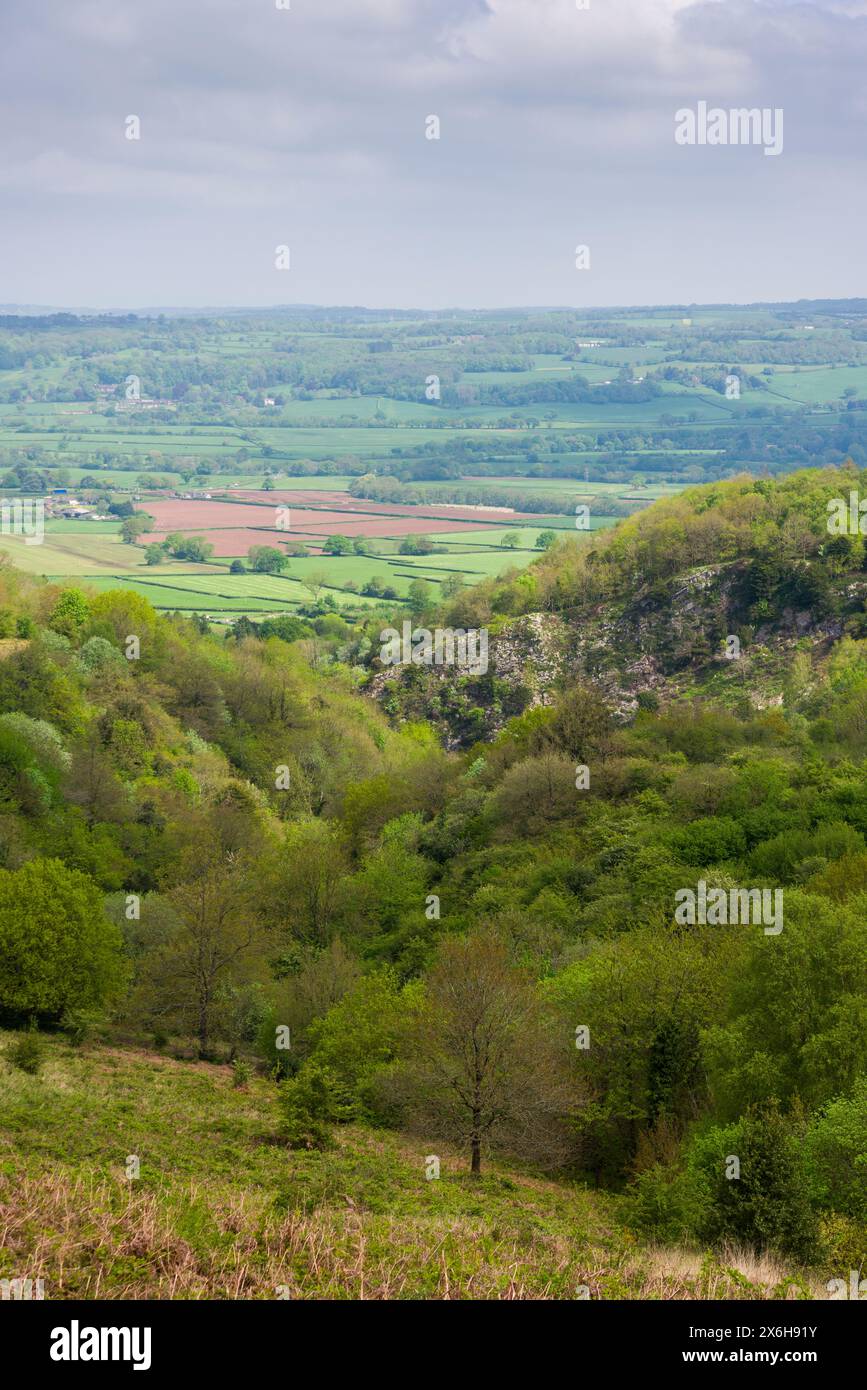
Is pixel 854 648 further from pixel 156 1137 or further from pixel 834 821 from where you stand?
pixel 156 1137

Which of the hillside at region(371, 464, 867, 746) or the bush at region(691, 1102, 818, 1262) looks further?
the hillside at region(371, 464, 867, 746)

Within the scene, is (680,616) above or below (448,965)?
above

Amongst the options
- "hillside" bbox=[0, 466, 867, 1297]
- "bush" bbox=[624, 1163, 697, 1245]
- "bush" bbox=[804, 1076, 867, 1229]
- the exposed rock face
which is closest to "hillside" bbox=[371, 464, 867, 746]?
the exposed rock face

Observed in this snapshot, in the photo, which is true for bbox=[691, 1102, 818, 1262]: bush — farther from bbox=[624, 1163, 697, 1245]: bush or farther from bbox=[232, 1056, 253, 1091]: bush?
bbox=[232, 1056, 253, 1091]: bush

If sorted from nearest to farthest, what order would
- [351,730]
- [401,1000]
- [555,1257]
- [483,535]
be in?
[555,1257] → [401,1000] → [351,730] → [483,535]

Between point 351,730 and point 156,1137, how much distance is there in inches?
2589

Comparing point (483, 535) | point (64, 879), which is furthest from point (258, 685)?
Result: point (483, 535)

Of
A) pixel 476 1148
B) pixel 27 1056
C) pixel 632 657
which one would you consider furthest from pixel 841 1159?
pixel 632 657

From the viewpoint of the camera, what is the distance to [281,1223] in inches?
755

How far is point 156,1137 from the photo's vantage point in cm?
2998

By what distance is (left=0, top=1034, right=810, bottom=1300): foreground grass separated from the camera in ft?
54.0

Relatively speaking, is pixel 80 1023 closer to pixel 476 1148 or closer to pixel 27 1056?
pixel 27 1056

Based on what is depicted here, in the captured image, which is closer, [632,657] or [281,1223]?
[281,1223]
